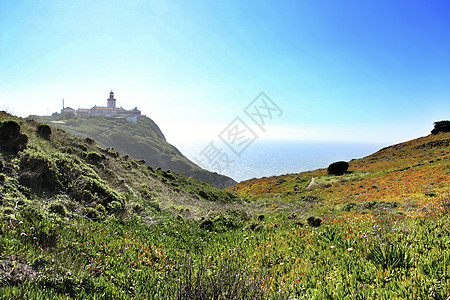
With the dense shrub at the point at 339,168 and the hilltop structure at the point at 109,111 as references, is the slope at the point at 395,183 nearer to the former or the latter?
the dense shrub at the point at 339,168

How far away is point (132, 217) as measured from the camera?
35.0 ft

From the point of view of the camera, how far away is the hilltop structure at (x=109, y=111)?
178 metres

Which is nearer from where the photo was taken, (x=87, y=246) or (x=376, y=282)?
(x=376, y=282)

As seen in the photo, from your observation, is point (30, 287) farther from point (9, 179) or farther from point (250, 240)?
point (9, 179)

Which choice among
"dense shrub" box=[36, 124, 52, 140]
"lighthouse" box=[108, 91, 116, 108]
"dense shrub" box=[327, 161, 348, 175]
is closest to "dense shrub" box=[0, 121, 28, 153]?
"dense shrub" box=[36, 124, 52, 140]

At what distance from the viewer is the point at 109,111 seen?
18275 centimetres

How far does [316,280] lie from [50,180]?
11477 mm

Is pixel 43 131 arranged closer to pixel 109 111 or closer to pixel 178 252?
pixel 178 252

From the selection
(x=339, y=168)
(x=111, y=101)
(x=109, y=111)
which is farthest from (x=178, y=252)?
(x=111, y=101)

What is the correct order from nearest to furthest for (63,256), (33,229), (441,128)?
1. (63,256)
2. (33,229)
3. (441,128)

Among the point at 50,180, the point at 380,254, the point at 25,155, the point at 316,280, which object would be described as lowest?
the point at 316,280

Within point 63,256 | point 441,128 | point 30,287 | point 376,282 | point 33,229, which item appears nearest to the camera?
point 30,287

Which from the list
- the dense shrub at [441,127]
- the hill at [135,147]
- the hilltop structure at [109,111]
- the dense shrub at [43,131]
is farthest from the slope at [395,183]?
the hilltop structure at [109,111]

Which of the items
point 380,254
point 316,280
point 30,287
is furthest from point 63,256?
point 380,254
